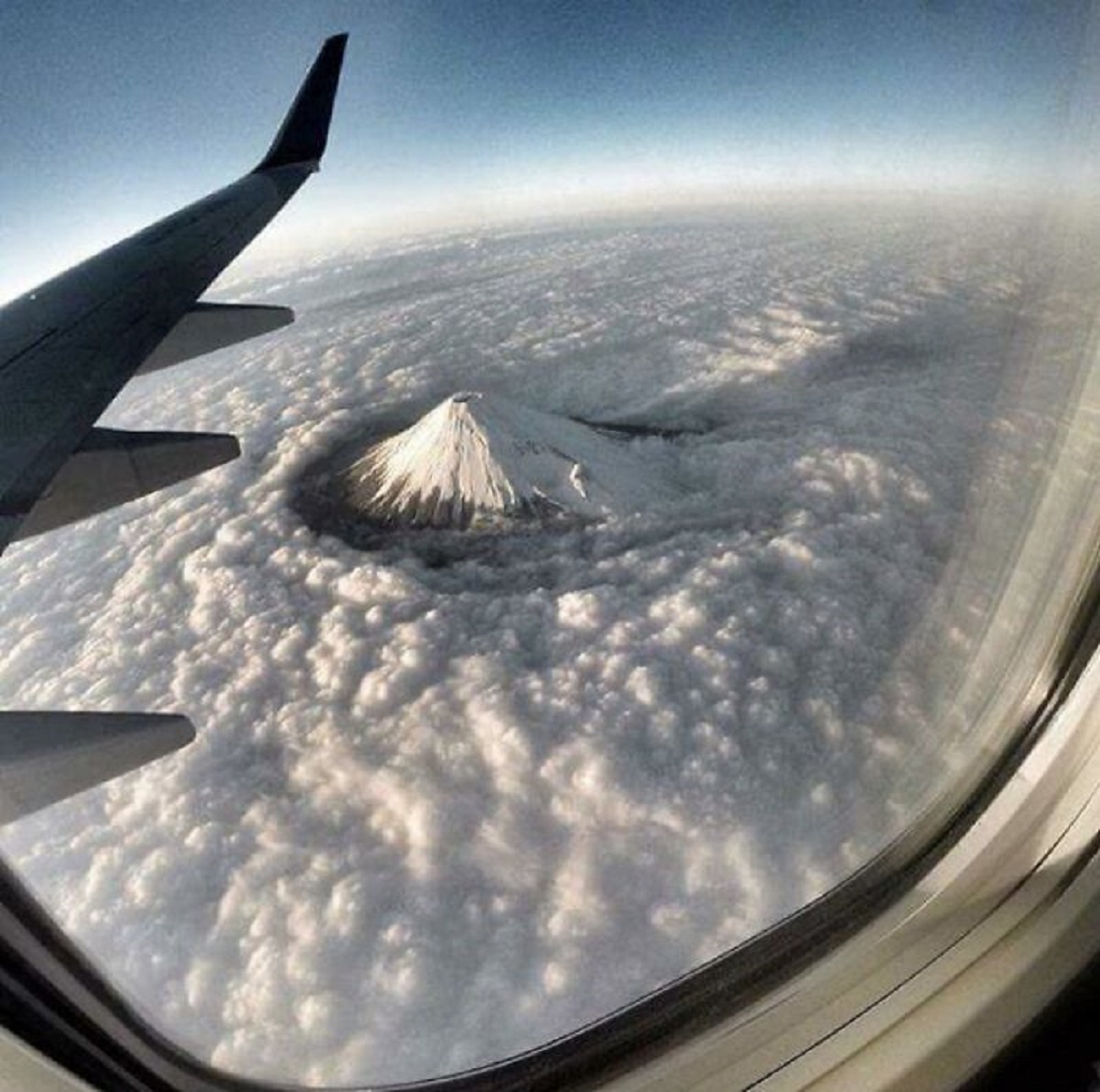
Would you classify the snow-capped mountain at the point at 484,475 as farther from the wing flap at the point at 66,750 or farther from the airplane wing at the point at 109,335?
the wing flap at the point at 66,750

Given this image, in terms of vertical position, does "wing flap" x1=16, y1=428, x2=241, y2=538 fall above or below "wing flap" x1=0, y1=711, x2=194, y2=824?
above

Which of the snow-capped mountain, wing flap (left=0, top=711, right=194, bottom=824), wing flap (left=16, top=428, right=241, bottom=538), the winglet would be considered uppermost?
the winglet

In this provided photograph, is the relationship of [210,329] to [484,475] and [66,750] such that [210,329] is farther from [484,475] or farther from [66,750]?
[484,475]

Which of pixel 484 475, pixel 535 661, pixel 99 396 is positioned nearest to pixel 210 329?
pixel 99 396

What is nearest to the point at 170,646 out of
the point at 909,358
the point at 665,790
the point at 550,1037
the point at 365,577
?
the point at 365,577

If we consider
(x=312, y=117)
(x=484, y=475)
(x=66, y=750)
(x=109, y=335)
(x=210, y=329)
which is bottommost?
(x=484, y=475)

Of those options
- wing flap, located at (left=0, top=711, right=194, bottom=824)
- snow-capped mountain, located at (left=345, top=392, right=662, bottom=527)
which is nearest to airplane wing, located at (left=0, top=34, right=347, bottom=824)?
wing flap, located at (left=0, top=711, right=194, bottom=824)

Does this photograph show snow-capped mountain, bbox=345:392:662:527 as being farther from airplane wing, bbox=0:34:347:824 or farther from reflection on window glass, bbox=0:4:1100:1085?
airplane wing, bbox=0:34:347:824
